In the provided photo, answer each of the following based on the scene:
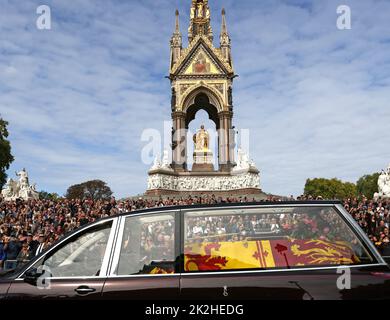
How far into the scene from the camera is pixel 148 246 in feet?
12.7

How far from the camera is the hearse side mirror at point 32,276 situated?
12.5 feet

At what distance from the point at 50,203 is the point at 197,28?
32.2 m

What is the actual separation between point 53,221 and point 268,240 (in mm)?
16927

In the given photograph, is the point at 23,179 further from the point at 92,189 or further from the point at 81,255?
the point at 92,189

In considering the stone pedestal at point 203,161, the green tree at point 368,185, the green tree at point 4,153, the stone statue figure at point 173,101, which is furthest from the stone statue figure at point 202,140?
the green tree at point 368,185

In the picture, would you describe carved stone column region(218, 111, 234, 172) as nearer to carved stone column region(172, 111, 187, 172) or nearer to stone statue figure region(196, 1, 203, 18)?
carved stone column region(172, 111, 187, 172)

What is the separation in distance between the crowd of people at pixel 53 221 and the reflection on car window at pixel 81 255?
421 cm

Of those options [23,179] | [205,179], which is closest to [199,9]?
[205,179]

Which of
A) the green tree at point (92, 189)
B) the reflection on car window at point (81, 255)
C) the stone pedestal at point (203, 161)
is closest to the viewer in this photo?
the reflection on car window at point (81, 255)

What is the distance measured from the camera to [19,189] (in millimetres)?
33281

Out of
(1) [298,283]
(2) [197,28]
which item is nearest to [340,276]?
(1) [298,283]

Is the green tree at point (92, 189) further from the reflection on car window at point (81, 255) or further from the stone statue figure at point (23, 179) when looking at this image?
the reflection on car window at point (81, 255)
